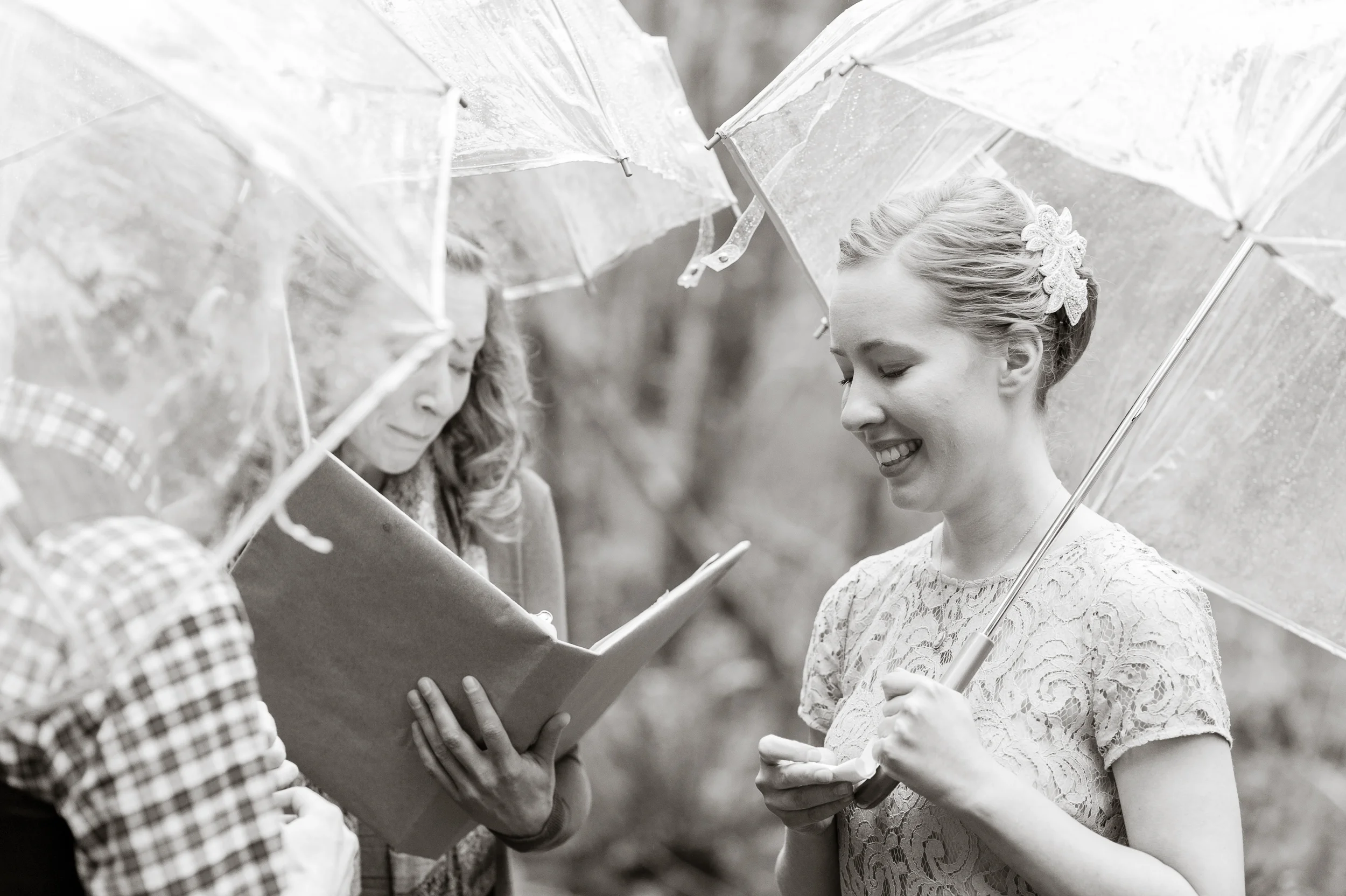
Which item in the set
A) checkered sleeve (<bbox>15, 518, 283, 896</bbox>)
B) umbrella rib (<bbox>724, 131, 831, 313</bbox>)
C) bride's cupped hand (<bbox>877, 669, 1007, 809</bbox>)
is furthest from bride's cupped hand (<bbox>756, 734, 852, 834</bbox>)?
checkered sleeve (<bbox>15, 518, 283, 896</bbox>)

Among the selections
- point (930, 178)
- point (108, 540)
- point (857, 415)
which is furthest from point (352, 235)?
point (930, 178)

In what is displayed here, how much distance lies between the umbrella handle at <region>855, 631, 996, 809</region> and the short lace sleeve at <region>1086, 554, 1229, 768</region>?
0.14 metres

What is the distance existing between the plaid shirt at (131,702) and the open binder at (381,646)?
0.59m

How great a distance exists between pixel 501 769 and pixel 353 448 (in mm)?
710

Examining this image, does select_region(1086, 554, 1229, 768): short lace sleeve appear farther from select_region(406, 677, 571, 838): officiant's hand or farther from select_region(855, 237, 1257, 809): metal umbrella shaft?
select_region(406, 677, 571, 838): officiant's hand

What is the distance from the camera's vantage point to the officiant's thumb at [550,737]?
195cm

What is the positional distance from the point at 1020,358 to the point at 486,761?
0.98 m

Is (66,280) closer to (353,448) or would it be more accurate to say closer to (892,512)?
(353,448)

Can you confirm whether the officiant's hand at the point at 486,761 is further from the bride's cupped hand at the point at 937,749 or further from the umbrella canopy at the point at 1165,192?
the umbrella canopy at the point at 1165,192

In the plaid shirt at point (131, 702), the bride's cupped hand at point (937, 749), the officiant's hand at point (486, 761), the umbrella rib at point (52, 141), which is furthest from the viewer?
the officiant's hand at point (486, 761)

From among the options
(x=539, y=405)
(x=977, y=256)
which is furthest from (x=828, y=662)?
(x=539, y=405)

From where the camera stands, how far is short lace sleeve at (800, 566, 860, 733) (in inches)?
77.7

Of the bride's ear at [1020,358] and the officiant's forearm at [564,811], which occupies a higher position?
the bride's ear at [1020,358]

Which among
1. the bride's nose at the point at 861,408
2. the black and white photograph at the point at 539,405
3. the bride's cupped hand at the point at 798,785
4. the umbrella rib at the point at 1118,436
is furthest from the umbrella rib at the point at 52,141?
the umbrella rib at the point at 1118,436
